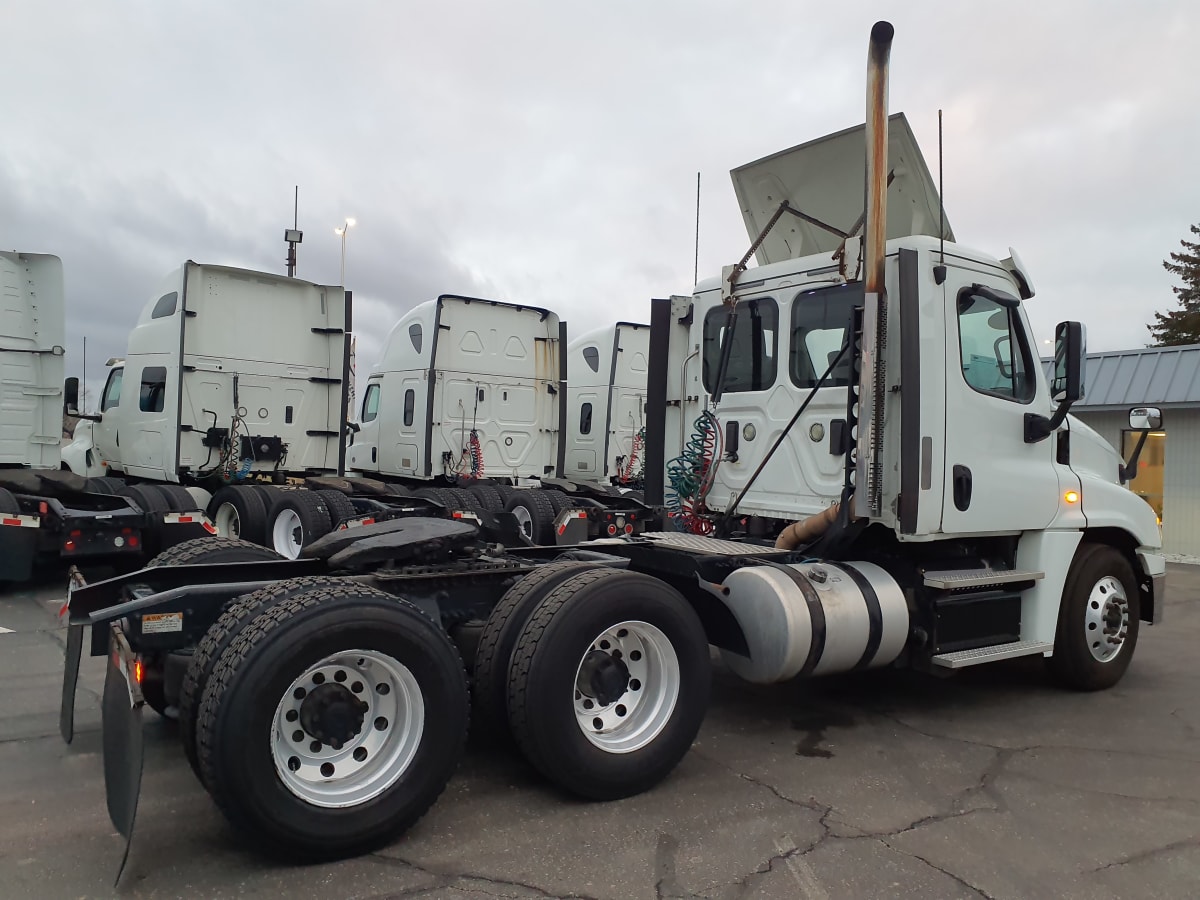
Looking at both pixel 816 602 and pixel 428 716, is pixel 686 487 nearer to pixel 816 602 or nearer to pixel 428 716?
pixel 816 602

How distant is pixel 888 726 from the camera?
17.3ft

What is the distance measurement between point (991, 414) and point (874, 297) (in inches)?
45.8

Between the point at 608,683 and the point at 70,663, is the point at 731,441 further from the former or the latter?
the point at 70,663

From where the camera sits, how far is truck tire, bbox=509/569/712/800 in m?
3.77

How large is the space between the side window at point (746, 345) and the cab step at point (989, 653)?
202 centimetres

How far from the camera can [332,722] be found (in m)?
3.35

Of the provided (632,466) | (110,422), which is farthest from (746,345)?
(110,422)

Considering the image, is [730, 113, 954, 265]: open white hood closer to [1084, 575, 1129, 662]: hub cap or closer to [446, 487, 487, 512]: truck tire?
[1084, 575, 1129, 662]: hub cap

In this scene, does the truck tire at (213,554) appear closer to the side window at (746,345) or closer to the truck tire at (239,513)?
the side window at (746,345)

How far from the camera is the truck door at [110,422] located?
1166 cm

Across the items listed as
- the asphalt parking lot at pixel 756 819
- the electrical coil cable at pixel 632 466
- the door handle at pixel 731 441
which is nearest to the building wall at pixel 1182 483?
the electrical coil cable at pixel 632 466

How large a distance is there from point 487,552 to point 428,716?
1.41 m

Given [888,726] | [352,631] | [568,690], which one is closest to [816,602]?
[888,726]

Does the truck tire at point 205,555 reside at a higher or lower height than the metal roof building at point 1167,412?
lower
